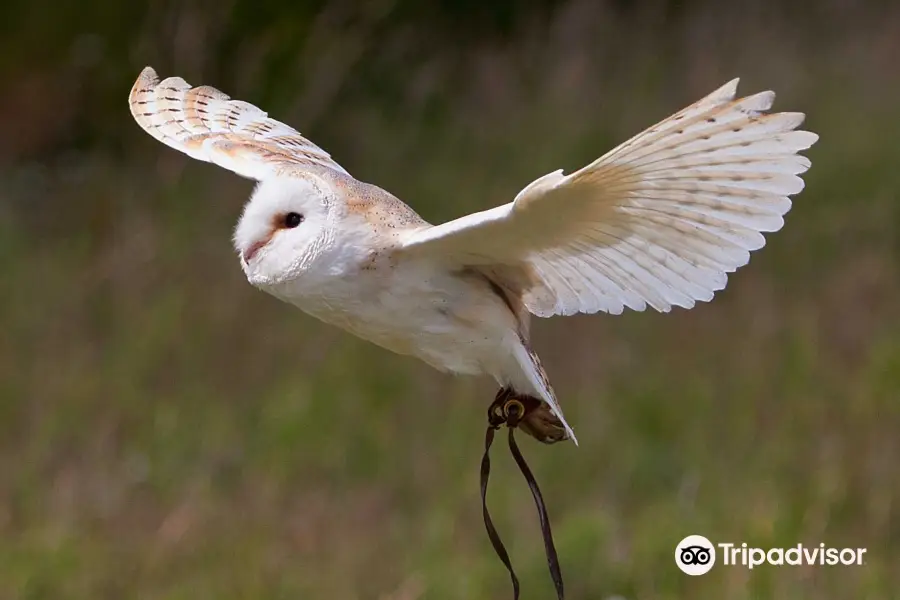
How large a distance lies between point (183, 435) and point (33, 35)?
60.4 inches

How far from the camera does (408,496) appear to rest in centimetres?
237

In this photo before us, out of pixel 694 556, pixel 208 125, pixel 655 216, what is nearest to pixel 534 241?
pixel 655 216

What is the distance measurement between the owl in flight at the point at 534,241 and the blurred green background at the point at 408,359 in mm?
1127

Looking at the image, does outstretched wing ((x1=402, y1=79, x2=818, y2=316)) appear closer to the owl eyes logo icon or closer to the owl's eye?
the owl's eye

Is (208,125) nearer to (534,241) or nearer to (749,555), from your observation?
(534,241)

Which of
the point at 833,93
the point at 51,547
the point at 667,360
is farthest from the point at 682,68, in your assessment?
the point at 51,547

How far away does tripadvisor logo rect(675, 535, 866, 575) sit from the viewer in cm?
199

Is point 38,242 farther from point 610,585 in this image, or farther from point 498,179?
point 610,585

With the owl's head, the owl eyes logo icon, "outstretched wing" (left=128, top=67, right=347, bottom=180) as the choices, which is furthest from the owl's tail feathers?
the owl eyes logo icon

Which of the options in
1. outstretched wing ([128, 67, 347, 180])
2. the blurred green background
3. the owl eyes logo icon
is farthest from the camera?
the blurred green background

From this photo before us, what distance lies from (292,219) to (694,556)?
1.23 metres

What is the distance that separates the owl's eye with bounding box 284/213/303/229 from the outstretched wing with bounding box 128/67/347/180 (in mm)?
207

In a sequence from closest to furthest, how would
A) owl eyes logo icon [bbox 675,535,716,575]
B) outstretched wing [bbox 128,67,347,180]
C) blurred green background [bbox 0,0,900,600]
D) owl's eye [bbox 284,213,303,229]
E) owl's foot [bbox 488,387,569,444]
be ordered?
1. owl's eye [bbox 284,213,303,229]
2. owl's foot [bbox 488,387,569,444]
3. outstretched wing [bbox 128,67,347,180]
4. owl eyes logo icon [bbox 675,535,716,575]
5. blurred green background [bbox 0,0,900,600]

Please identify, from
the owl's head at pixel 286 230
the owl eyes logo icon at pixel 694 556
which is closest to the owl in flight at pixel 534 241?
the owl's head at pixel 286 230
